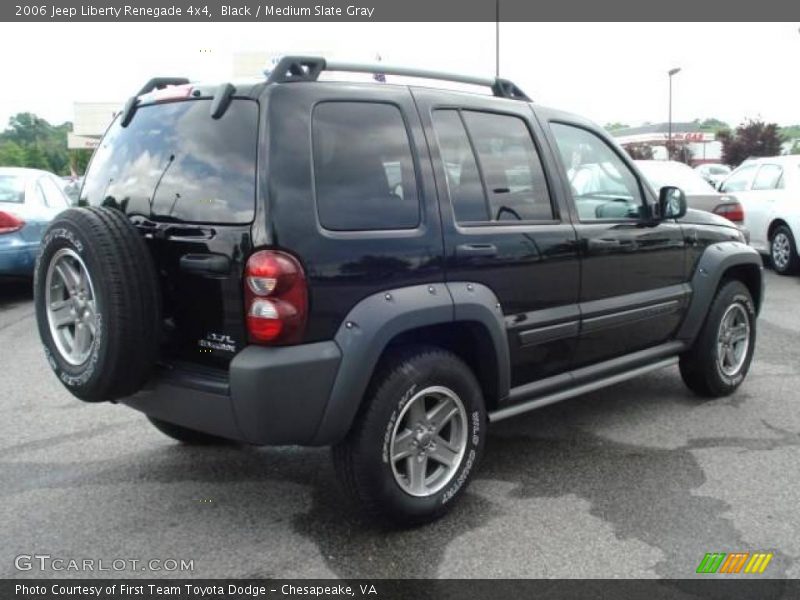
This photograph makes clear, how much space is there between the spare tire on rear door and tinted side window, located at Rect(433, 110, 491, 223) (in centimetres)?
138

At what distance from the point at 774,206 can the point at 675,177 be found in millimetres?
1575

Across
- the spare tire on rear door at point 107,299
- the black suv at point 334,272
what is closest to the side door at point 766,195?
the black suv at point 334,272

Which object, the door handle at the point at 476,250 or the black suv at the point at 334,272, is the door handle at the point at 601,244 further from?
the door handle at the point at 476,250

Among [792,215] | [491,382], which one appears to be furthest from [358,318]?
[792,215]

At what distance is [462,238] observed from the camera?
3521 millimetres

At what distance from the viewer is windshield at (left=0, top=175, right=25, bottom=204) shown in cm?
893

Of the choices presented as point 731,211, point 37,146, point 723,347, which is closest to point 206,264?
point 723,347

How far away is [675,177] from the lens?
10523 mm

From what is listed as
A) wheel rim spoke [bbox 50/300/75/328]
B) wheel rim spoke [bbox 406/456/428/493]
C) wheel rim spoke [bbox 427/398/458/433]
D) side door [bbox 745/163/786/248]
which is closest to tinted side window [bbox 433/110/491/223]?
wheel rim spoke [bbox 427/398/458/433]

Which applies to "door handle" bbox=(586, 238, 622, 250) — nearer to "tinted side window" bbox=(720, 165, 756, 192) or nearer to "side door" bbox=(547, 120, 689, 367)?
"side door" bbox=(547, 120, 689, 367)

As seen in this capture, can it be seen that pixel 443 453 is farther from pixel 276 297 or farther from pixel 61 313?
pixel 61 313

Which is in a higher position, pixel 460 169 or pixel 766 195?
pixel 460 169

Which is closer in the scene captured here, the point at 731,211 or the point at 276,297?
the point at 276,297

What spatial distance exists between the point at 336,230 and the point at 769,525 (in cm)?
227
